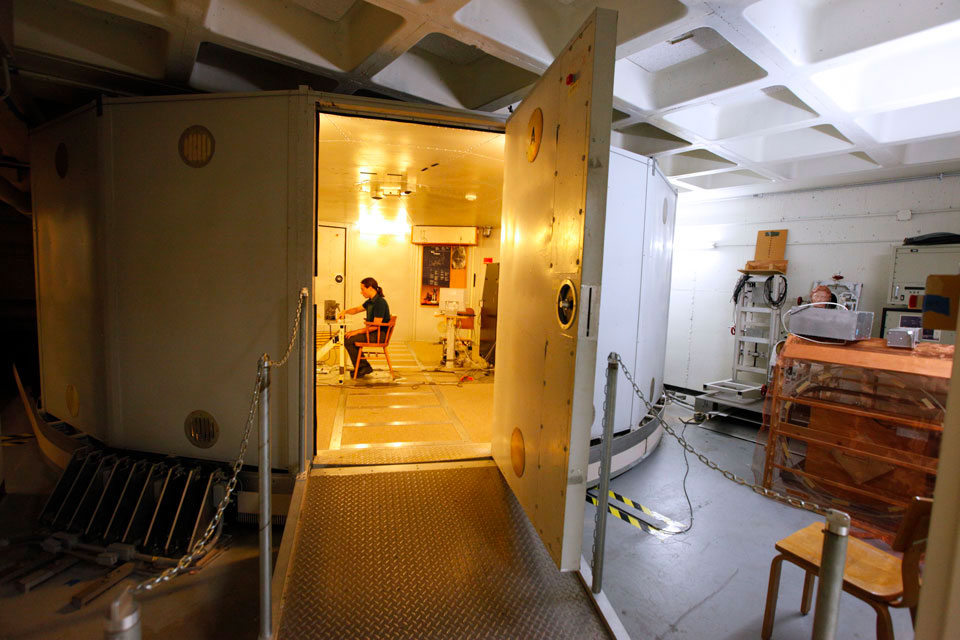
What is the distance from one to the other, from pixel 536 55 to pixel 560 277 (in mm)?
1917

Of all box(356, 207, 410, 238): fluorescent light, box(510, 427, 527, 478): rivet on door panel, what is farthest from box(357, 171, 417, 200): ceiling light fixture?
box(510, 427, 527, 478): rivet on door panel

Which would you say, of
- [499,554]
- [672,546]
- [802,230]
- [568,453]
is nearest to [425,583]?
[499,554]

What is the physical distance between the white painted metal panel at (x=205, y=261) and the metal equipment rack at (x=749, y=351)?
624 cm

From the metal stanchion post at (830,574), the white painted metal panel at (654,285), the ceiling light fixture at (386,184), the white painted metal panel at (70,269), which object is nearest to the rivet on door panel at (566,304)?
the metal stanchion post at (830,574)

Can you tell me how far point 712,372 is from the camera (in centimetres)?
780

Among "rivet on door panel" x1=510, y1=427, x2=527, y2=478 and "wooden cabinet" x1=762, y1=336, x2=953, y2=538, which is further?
"wooden cabinet" x1=762, y1=336, x2=953, y2=538

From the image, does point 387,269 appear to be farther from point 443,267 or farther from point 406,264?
point 443,267

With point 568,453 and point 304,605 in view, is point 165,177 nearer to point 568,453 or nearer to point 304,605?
point 304,605

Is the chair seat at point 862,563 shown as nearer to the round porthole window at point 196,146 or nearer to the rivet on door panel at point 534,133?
the rivet on door panel at point 534,133

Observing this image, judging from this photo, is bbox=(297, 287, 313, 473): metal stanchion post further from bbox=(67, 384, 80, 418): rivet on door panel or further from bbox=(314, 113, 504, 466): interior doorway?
bbox=(67, 384, 80, 418): rivet on door panel

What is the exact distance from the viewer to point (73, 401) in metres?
3.99

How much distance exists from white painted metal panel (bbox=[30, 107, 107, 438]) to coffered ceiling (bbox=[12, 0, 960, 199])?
1.94 ft

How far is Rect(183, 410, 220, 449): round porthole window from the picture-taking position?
3518 mm

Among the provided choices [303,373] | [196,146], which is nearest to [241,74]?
[196,146]
